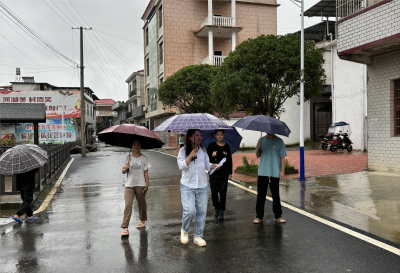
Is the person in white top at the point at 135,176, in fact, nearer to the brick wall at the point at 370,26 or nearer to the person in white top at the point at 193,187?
the person in white top at the point at 193,187

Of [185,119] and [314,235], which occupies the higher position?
[185,119]

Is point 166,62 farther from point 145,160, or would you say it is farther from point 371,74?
point 145,160

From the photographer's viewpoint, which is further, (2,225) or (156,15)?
(156,15)

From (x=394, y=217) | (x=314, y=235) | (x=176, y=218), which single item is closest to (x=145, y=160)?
(x=176, y=218)

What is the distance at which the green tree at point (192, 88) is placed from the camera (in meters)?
25.1

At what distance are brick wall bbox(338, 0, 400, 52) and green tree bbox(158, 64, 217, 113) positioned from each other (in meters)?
13.3

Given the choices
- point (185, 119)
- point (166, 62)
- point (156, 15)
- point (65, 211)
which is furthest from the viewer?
point (156, 15)

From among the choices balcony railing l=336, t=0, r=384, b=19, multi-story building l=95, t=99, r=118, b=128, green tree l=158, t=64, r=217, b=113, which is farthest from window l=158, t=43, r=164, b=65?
multi-story building l=95, t=99, r=118, b=128

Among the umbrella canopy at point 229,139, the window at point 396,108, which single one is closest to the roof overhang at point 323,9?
the window at point 396,108

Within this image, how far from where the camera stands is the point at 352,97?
69.3 feet

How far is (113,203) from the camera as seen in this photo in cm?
845

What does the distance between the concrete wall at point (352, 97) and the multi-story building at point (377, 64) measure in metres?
8.62

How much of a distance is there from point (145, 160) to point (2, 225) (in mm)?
3090

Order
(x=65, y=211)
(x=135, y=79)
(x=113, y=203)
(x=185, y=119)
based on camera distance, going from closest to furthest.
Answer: (x=185, y=119) < (x=65, y=211) < (x=113, y=203) < (x=135, y=79)
